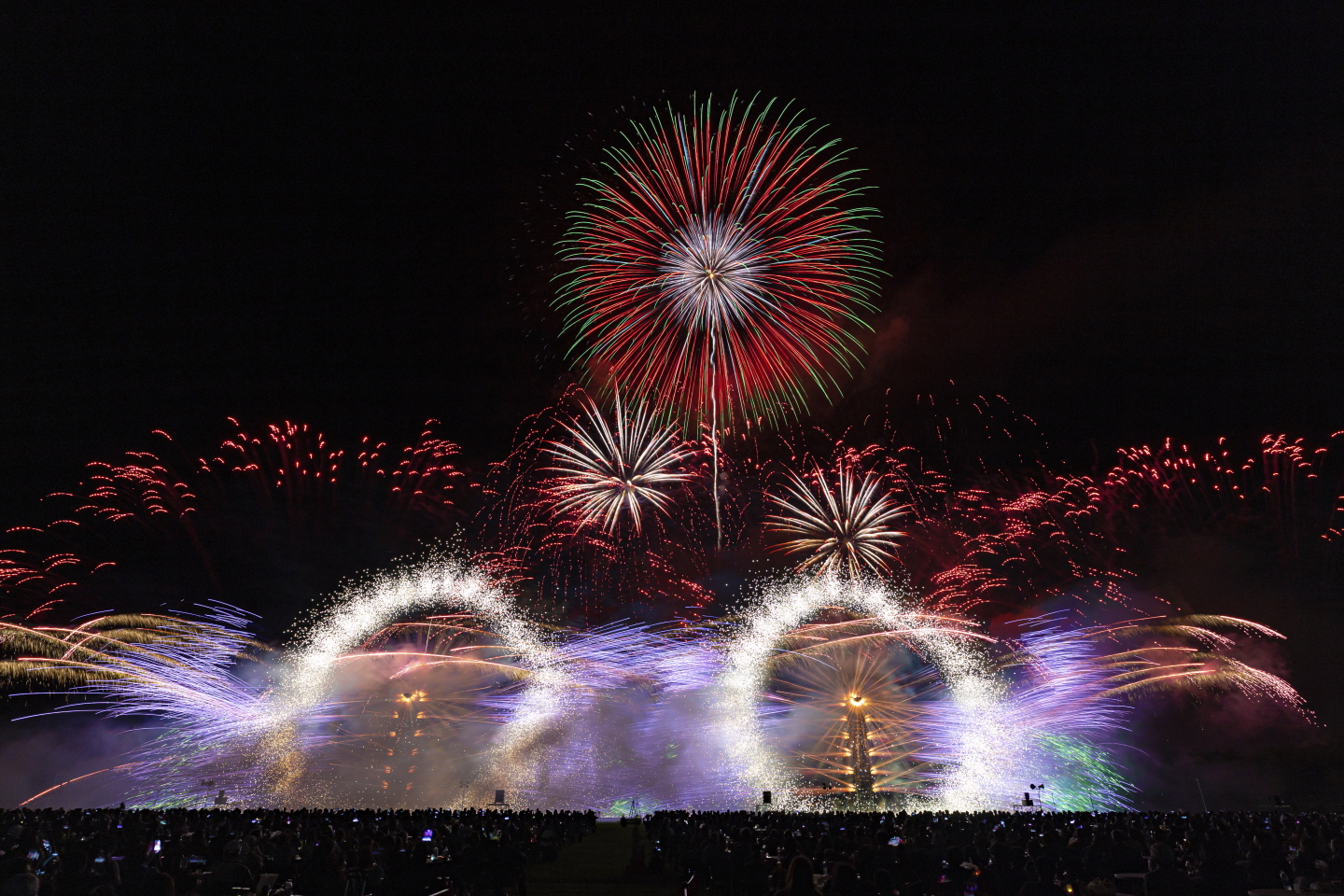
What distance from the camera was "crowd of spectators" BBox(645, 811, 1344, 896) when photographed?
9180 millimetres

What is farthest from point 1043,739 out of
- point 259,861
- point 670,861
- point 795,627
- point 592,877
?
point 259,861

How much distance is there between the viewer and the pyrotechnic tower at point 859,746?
44688 millimetres

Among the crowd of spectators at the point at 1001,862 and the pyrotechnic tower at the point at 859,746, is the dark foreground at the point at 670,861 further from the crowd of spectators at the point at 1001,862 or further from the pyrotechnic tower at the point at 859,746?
the pyrotechnic tower at the point at 859,746

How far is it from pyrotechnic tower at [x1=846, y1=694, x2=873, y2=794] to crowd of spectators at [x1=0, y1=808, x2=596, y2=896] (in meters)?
25.7

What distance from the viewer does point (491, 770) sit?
4656cm

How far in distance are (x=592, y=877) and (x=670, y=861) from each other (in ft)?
14.0

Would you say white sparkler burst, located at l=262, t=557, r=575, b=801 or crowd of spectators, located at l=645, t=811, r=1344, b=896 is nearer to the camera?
crowd of spectators, located at l=645, t=811, r=1344, b=896

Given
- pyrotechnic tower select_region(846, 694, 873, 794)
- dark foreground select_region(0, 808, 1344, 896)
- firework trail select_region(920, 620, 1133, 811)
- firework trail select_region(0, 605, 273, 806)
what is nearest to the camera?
dark foreground select_region(0, 808, 1344, 896)

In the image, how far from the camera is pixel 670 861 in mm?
21875

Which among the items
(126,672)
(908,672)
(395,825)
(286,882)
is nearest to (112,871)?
(286,882)

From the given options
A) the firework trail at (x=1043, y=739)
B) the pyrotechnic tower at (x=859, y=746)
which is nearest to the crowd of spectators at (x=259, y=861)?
the pyrotechnic tower at (x=859, y=746)

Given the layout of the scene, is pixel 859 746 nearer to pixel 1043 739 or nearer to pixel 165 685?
pixel 1043 739

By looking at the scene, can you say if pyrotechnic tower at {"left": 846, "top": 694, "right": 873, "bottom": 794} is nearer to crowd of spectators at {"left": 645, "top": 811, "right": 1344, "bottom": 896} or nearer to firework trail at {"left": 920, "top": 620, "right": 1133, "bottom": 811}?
firework trail at {"left": 920, "top": 620, "right": 1133, "bottom": 811}

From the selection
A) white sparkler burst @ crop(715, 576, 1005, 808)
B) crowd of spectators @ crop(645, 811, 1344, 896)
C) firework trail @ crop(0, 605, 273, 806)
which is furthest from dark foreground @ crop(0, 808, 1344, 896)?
white sparkler burst @ crop(715, 576, 1005, 808)
